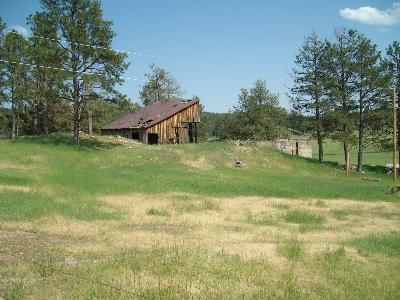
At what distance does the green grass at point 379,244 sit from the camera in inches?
492

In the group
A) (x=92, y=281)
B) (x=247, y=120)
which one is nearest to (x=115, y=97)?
(x=92, y=281)

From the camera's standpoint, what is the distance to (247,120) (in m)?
67.8

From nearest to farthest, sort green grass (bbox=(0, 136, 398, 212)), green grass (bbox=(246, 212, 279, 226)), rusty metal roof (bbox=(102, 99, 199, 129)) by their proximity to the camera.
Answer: green grass (bbox=(246, 212, 279, 226)) → green grass (bbox=(0, 136, 398, 212)) → rusty metal roof (bbox=(102, 99, 199, 129))

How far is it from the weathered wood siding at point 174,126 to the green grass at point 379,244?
126 feet

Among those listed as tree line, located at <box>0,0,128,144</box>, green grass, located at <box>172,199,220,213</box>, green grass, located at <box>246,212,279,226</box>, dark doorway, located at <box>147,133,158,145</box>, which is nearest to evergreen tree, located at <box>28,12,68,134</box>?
tree line, located at <box>0,0,128,144</box>

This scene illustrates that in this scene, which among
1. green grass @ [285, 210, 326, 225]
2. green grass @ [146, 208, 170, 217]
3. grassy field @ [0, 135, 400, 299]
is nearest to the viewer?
grassy field @ [0, 135, 400, 299]

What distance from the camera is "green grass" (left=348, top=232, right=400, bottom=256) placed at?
12.5 meters

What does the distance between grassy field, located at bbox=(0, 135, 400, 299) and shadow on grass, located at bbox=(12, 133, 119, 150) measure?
556 cm

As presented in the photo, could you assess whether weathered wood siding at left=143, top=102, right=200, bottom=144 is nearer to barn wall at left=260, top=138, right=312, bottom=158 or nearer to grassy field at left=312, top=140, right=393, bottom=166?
barn wall at left=260, top=138, right=312, bottom=158

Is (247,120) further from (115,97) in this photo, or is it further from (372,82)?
(115,97)

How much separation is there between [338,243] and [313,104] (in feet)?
101

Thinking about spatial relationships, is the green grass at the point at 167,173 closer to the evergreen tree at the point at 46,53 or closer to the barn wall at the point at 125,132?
the evergreen tree at the point at 46,53

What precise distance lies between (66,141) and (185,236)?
2841 cm

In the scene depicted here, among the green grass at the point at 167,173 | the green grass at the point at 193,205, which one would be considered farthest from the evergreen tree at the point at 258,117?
the green grass at the point at 193,205
